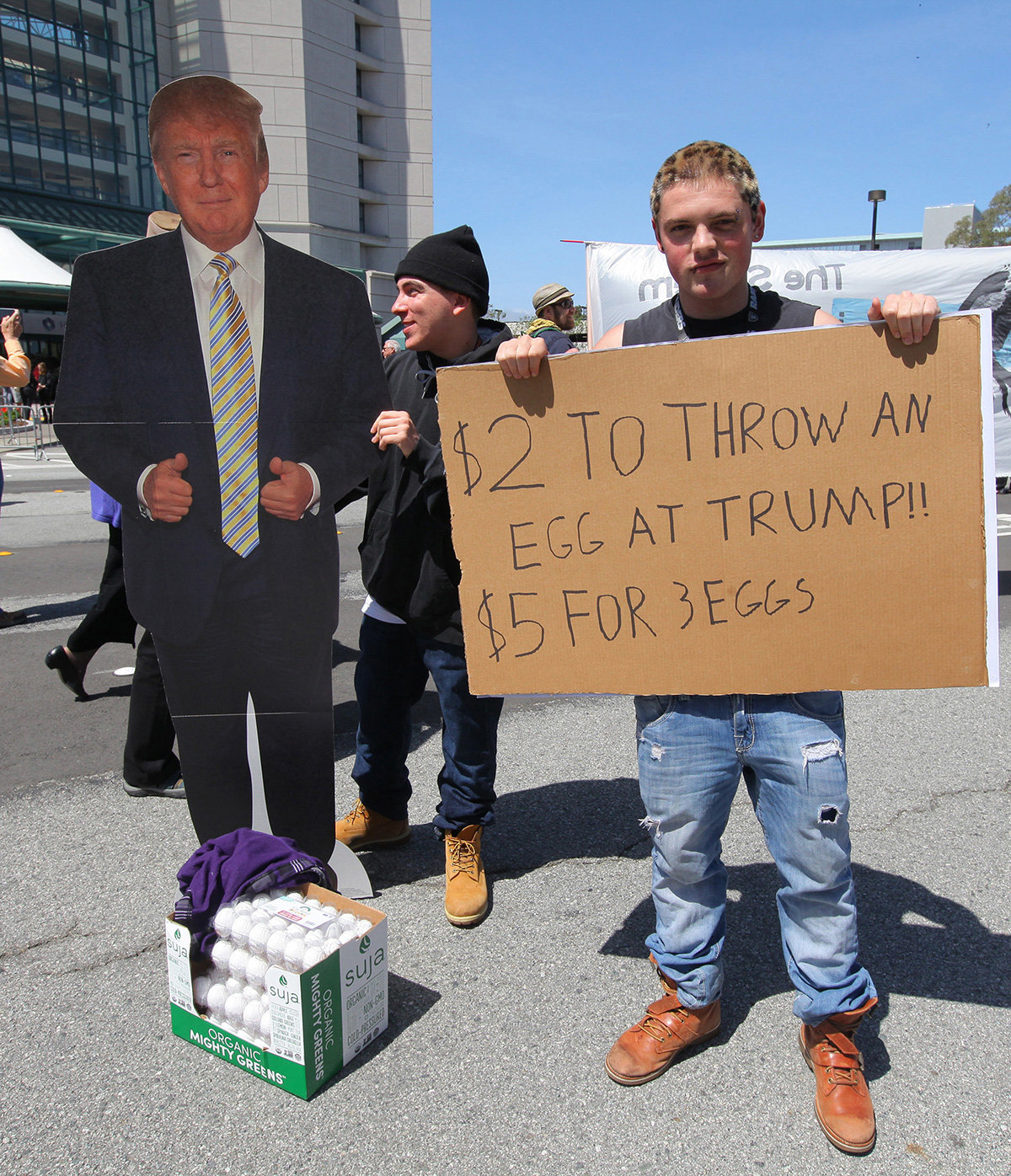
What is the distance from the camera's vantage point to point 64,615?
661 cm

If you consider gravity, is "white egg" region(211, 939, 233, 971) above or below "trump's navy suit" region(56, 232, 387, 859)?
below

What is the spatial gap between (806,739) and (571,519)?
69 centimetres

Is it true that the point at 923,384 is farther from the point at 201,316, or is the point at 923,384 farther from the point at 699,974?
the point at 201,316

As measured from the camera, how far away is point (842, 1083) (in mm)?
1922

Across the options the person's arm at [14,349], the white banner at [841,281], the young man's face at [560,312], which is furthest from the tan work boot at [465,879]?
the white banner at [841,281]

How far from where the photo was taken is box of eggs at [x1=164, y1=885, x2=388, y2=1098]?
1.96 meters

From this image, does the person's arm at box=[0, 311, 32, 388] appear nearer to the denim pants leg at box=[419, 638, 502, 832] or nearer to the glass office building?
the denim pants leg at box=[419, 638, 502, 832]

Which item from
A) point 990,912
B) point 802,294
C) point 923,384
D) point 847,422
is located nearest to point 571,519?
point 847,422

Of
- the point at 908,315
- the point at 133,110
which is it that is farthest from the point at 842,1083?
the point at 133,110

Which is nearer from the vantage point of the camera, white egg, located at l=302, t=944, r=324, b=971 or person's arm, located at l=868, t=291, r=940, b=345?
person's arm, located at l=868, t=291, r=940, b=345

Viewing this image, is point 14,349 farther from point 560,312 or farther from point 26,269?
point 560,312

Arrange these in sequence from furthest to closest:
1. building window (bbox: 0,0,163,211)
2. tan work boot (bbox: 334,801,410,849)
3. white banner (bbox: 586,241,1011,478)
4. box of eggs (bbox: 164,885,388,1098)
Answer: building window (bbox: 0,0,163,211)
white banner (bbox: 586,241,1011,478)
tan work boot (bbox: 334,801,410,849)
box of eggs (bbox: 164,885,388,1098)

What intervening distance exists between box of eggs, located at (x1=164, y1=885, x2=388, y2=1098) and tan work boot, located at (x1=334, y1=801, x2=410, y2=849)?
0.87 m

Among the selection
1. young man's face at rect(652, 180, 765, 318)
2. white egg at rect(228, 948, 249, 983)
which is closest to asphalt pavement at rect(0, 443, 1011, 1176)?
white egg at rect(228, 948, 249, 983)
